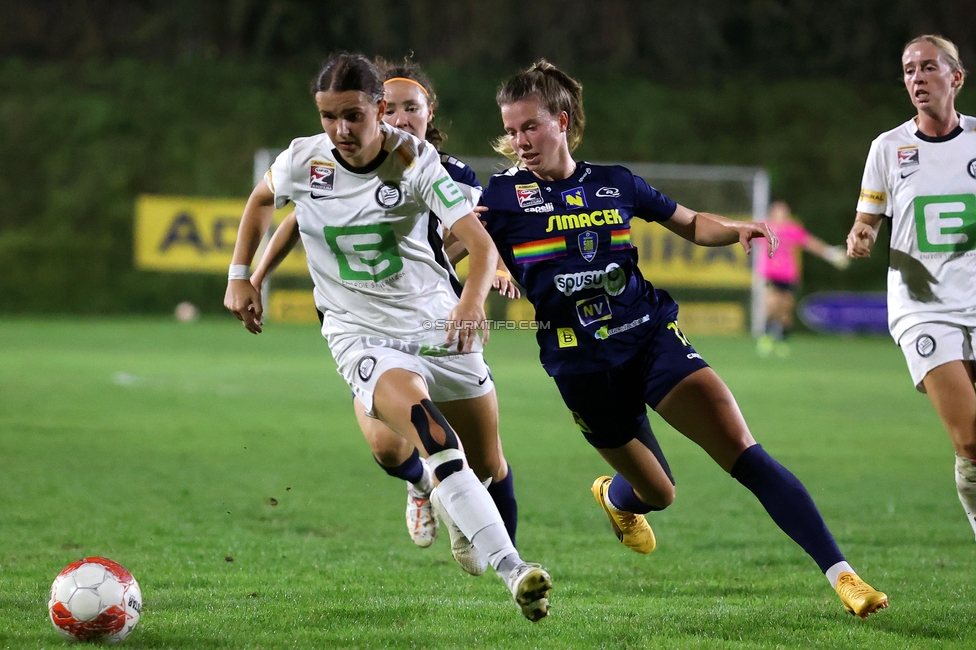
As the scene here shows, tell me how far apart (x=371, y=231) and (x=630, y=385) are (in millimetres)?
1126

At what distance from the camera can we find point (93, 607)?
12.4ft

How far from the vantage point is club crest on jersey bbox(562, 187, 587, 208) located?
14.9 feet

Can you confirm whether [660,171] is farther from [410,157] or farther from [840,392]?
[410,157]

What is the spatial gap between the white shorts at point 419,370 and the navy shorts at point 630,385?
1.16ft

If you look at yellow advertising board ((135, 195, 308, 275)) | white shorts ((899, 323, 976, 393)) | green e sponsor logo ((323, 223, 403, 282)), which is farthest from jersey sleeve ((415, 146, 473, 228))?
yellow advertising board ((135, 195, 308, 275))

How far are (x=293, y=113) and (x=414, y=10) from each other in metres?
4.08

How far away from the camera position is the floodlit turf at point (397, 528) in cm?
415

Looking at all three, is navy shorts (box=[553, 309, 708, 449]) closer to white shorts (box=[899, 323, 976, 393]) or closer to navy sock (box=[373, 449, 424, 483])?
navy sock (box=[373, 449, 424, 483])

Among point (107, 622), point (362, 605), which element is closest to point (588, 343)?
point (362, 605)

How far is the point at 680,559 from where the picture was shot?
558 cm

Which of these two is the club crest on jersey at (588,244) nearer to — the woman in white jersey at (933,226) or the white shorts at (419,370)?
the white shorts at (419,370)

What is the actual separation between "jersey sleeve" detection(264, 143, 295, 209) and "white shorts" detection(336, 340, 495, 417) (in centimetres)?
61

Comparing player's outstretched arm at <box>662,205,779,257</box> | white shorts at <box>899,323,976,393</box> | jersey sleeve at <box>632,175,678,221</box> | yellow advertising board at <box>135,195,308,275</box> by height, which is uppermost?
jersey sleeve at <box>632,175,678,221</box>

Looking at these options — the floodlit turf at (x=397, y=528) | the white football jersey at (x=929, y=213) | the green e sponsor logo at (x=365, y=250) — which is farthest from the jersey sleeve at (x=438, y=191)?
the white football jersey at (x=929, y=213)
